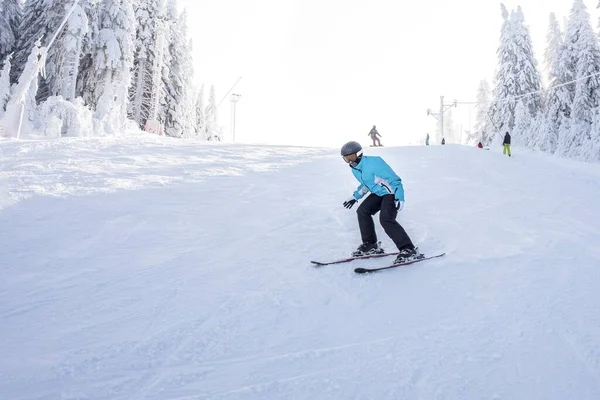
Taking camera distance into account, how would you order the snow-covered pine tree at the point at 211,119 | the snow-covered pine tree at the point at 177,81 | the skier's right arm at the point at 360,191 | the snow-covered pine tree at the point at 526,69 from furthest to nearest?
the snow-covered pine tree at the point at 211,119, the snow-covered pine tree at the point at 177,81, the snow-covered pine tree at the point at 526,69, the skier's right arm at the point at 360,191

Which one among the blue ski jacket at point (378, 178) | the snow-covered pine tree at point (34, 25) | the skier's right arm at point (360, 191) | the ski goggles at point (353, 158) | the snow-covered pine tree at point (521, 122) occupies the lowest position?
the skier's right arm at point (360, 191)

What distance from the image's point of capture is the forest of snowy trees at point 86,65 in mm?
19641

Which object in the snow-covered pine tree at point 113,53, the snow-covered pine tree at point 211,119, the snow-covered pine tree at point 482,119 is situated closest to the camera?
the snow-covered pine tree at point 113,53

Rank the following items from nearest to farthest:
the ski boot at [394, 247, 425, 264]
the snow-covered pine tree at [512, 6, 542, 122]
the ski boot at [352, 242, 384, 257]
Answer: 1. the ski boot at [394, 247, 425, 264]
2. the ski boot at [352, 242, 384, 257]
3. the snow-covered pine tree at [512, 6, 542, 122]

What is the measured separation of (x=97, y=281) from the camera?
4.29 metres

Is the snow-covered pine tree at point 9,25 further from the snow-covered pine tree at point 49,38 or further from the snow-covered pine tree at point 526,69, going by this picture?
the snow-covered pine tree at point 526,69

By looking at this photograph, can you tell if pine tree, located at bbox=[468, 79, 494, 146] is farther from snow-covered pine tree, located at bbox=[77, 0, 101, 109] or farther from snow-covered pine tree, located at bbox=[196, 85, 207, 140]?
snow-covered pine tree, located at bbox=[196, 85, 207, 140]

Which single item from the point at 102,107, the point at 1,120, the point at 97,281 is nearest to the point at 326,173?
the point at 97,281

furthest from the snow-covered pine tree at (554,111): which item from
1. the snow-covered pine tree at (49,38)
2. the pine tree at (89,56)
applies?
the snow-covered pine tree at (49,38)

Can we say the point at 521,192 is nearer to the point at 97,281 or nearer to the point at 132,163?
the point at 97,281

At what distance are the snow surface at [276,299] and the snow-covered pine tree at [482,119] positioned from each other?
112 feet

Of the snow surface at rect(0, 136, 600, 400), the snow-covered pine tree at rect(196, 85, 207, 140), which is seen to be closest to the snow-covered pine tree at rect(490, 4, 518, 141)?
the snow surface at rect(0, 136, 600, 400)

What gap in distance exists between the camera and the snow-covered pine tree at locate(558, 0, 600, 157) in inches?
1220

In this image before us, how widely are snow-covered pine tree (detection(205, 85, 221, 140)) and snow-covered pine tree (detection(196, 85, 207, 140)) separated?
1.42 m
